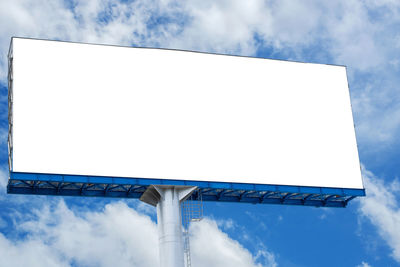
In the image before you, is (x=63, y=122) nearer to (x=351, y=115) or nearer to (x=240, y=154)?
(x=240, y=154)

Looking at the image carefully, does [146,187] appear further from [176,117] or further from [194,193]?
[176,117]

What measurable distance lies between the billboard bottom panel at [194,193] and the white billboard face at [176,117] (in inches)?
15.3

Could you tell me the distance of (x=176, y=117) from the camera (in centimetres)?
4103

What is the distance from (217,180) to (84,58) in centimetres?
1043

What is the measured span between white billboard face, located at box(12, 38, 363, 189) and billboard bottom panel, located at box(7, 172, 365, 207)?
389 mm

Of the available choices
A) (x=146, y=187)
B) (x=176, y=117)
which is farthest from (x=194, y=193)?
(x=176, y=117)

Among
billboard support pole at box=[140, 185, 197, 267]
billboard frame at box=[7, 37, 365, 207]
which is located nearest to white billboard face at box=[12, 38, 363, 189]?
billboard frame at box=[7, 37, 365, 207]

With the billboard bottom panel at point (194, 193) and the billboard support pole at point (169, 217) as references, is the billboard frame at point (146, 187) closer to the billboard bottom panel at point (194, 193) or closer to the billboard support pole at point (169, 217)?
the billboard bottom panel at point (194, 193)

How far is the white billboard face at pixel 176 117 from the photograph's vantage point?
1518 inches

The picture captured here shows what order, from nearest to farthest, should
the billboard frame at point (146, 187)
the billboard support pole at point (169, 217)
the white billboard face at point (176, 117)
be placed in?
the billboard support pole at point (169, 217) → the billboard frame at point (146, 187) → the white billboard face at point (176, 117)

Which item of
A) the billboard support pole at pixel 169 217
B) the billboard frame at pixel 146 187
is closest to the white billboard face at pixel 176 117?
the billboard frame at pixel 146 187

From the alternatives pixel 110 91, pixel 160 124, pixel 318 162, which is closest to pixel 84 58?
pixel 110 91

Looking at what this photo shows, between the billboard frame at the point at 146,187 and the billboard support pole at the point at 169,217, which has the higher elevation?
the billboard frame at the point at 146,187

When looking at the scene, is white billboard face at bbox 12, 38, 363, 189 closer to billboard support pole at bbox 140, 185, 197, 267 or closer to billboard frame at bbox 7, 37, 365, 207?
billboard frame at bbox 7, 37, 365, 207
